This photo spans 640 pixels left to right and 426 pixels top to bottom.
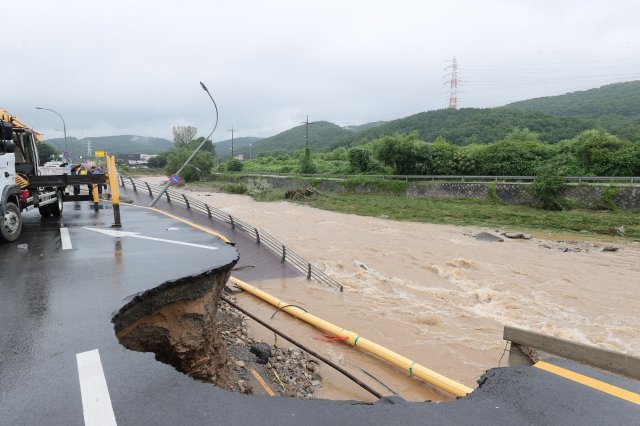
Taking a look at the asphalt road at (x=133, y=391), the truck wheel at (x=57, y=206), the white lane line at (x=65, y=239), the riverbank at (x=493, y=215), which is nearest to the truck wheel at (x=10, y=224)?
the white lane line at (x=65, y=239)

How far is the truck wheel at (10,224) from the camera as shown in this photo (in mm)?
6729

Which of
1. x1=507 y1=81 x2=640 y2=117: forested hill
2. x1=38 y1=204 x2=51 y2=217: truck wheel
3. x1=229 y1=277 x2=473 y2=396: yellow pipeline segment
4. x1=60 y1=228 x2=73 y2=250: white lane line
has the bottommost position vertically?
x1=229 y1=277 x2=473 y2=396: yellow pipeline segment

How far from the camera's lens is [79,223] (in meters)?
9.07

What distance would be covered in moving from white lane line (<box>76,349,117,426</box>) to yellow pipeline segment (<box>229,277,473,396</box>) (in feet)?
14.7

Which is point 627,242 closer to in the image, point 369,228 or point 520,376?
point 369,228

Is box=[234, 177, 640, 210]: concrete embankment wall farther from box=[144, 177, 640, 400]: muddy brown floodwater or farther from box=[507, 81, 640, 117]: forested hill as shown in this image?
box=[507, 81, 640, 117]: forested hill

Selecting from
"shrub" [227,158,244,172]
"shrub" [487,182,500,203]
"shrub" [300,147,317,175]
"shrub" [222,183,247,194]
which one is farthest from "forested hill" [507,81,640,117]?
"shrub" [222,183,247,194]

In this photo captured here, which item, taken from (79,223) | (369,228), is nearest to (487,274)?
(369,228)

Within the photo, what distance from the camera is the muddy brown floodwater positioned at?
8219mm

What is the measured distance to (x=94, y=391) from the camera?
111 inches

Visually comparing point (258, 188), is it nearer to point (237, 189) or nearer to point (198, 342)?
point (237, 189)

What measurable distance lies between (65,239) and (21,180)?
1523mm

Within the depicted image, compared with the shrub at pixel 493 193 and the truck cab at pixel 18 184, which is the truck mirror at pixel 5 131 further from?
the shrub at pixel 493 193

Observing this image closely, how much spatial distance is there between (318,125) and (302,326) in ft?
603
